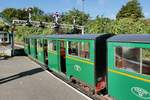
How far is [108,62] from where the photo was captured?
1123 centimetres

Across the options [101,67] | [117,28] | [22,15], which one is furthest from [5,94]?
[22,15]

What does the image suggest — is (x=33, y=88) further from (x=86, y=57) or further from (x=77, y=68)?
(x=86, y=57)

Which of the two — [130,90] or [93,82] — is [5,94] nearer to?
[93,82]

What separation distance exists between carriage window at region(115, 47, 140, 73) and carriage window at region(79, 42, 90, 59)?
8.96 ft

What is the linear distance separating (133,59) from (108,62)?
1777 millimetres

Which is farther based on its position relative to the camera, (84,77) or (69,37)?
(69,37)

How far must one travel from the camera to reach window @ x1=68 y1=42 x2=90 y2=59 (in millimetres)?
13374

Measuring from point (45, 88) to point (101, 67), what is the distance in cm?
390

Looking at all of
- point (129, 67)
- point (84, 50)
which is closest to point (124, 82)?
point (129, 67)

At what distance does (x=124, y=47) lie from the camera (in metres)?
10.1

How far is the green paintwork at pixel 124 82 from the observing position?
29.4 ft

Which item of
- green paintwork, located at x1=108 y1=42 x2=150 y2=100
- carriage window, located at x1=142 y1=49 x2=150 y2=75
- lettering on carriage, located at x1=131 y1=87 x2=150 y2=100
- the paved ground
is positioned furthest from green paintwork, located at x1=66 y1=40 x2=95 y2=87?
carriage window, located at x1=142 y1=49 x2=150 y2=75

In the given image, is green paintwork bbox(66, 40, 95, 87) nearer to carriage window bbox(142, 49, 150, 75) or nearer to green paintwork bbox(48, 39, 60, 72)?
green paintwork bbox(48, 39, 60, 72)

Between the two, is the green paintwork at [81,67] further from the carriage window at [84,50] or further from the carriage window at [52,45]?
the carriage window at [52,45]
